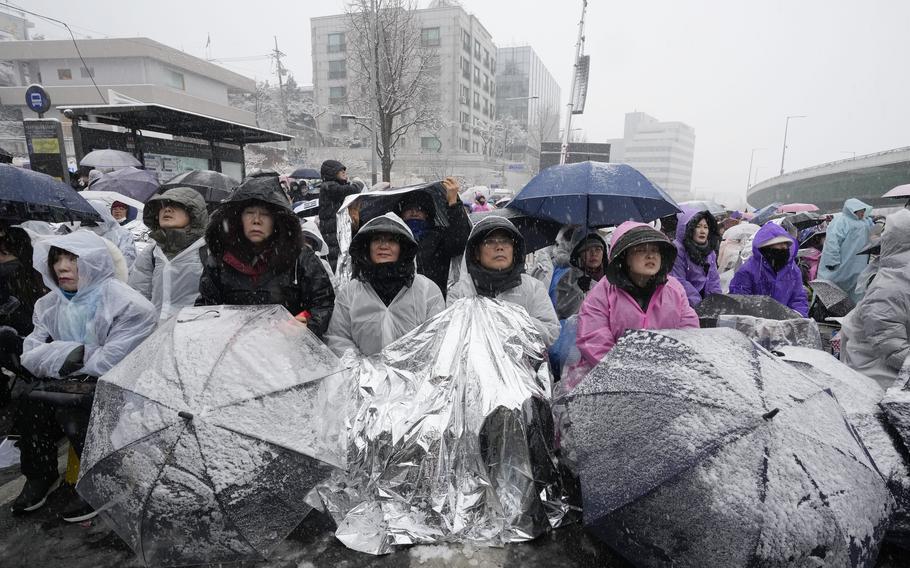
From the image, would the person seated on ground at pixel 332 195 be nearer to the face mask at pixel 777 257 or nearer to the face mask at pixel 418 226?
the face mask at pixel 418 226

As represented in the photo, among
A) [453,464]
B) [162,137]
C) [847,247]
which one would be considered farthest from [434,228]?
[162,137]

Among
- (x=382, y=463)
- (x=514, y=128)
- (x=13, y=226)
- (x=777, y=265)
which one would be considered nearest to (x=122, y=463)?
(x=382, y=463)

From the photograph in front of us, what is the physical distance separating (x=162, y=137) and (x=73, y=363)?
10529mm

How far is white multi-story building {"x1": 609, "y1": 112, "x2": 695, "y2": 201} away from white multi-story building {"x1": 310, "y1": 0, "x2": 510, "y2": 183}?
72.5 m

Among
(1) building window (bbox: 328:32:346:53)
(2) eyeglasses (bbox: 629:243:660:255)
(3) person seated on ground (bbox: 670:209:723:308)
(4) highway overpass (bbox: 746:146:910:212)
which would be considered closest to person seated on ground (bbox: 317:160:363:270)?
(3) person seated on ground (bbox: 670:209:723:308)

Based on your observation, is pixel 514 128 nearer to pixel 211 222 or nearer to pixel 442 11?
pixel 442 11

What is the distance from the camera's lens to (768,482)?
64.2 inches

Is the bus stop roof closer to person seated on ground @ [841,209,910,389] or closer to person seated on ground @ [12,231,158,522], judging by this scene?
person seated on ground @ [12,231,158,522]

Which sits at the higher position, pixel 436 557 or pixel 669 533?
pixel 669 533

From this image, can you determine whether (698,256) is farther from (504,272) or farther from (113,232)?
(113,232)

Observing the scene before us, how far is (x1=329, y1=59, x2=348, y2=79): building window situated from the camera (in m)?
54.4

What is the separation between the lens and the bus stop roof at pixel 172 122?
8.94m

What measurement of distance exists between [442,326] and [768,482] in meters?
1.71

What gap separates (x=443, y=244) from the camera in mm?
4035
